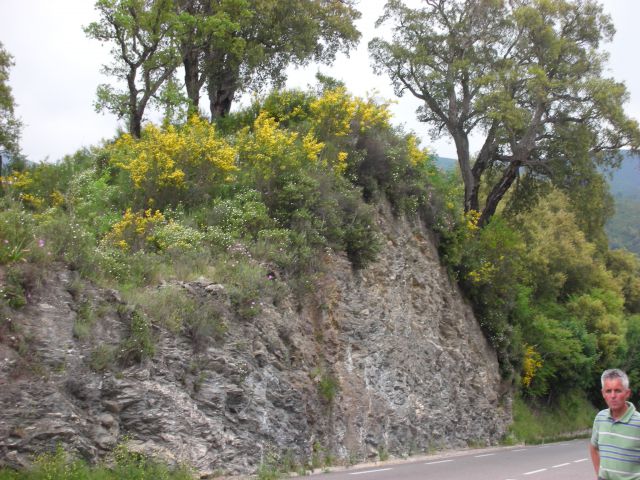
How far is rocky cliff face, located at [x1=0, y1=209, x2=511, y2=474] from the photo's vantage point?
10.3 meters

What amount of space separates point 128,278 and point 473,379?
15.9m

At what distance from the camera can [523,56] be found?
30.7 m

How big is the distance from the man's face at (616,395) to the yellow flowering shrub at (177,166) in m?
13.5


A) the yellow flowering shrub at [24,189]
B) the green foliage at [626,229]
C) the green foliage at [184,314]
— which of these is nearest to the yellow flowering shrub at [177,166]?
the yellow flowering shrub at [24,189]

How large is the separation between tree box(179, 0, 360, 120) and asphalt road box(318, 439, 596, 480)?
45.1ft

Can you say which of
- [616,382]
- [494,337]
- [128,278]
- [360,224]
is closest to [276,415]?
[128,278]

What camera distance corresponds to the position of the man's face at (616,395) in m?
5.54

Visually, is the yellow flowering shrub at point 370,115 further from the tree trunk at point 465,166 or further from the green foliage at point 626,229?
the green foliage at point 626,229

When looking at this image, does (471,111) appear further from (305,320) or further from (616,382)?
(616,382)

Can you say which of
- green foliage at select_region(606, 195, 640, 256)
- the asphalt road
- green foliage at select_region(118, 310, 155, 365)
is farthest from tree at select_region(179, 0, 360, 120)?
green foliage at select_region(606, 195, 640, 256)

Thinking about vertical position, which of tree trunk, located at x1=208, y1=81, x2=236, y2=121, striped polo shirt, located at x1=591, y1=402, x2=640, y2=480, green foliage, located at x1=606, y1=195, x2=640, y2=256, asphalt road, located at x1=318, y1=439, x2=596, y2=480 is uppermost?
green foliage, located at x1=606, y1=195, x2=640, y2=256

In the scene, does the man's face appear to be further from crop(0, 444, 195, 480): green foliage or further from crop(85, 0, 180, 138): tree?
crop(85, 0, 180, 138): tree

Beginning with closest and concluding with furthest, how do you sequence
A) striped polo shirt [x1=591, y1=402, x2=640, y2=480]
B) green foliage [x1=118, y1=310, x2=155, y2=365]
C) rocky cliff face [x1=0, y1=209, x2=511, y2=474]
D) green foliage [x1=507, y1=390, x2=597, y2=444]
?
striped polo shirt [x1=591, y1=402, x2=640, y2=480], rocky cliff face [x1=0, y1=209, x2=511, y2=474], green foliage [x1=118, y1=310, x2=155, y2=365], green foliage [x1=507, y1=390, x2=597, y2=444]

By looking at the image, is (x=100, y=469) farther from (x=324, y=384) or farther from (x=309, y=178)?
(x=309, y=178)
